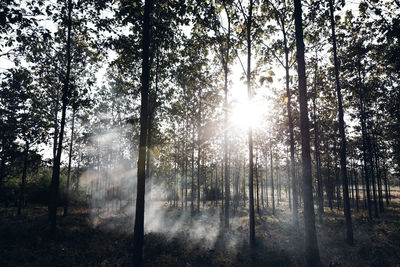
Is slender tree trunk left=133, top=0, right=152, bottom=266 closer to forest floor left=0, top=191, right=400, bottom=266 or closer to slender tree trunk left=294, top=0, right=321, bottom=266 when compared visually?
forest floor left=0, top=191, right=400, bottom=266

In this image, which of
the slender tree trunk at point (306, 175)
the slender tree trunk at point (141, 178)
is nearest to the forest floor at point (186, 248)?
the slender tree trunk at point (141, 178)

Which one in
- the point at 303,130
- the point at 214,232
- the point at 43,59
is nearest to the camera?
the point at 303,130

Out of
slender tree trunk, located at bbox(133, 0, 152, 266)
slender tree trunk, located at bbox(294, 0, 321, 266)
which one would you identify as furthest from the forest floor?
slender tree trunk, located at bbox(294, 0, 321, 266)

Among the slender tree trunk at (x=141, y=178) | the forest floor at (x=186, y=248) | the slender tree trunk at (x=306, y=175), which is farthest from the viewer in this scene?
the forest floor at (x=186, y=248)

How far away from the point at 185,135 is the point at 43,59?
57.7 feet

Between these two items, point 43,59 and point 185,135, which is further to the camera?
point 185,135

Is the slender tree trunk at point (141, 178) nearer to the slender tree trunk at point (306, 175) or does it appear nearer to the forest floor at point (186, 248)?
the forest floor at point (186, 248)

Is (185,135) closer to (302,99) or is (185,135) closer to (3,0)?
(302,99)

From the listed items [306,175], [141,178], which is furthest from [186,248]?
[306,175]

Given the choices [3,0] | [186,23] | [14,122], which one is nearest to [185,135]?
[14,122]

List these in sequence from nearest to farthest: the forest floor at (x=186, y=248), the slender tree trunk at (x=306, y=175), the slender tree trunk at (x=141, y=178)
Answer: the slender tree trunk at (x=306, y=175), the slender tree trunk at (x=141, y=178), the forest floor at (x=186, y=248)

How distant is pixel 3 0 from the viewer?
5570mm

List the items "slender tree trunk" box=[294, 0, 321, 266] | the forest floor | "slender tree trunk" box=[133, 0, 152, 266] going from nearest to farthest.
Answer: "slender tree trunk" box=[294, 0, 321, 266], "slender tree trunk" box=[133, 0, 152, 266], the forest floor

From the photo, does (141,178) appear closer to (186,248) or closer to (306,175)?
(186,248)
